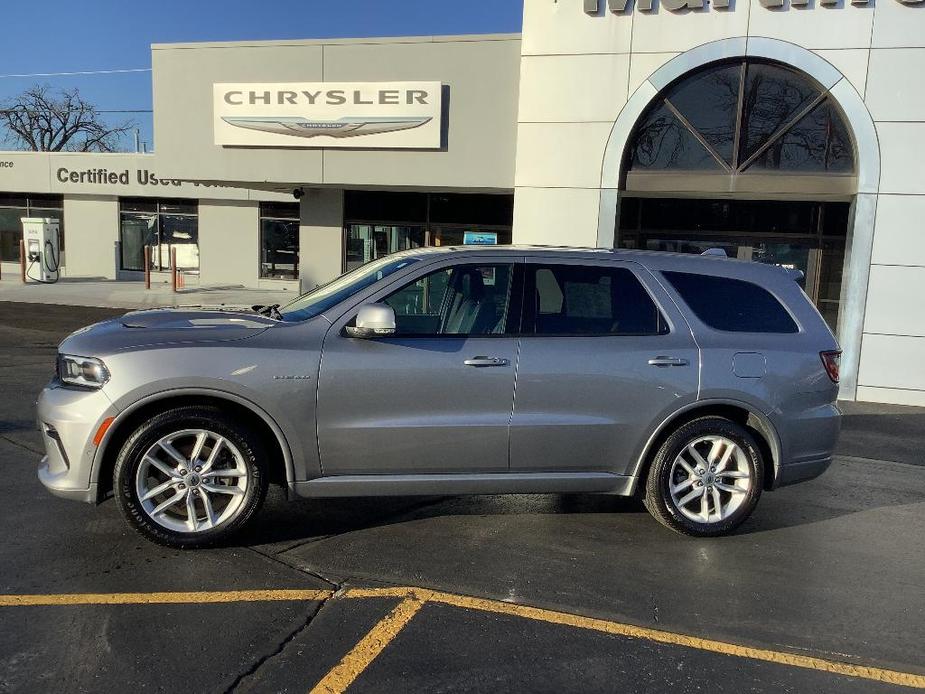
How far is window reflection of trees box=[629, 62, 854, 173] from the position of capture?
10.3 meters

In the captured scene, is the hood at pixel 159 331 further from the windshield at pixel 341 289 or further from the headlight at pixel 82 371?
the windshield at pixel 341 289

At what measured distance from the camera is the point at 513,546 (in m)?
4.56

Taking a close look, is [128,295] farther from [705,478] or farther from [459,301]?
[705,478]

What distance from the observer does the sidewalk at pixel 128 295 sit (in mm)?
19297

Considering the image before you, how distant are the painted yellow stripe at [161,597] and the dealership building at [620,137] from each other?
8.16 m

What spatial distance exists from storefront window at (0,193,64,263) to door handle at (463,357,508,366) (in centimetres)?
2540

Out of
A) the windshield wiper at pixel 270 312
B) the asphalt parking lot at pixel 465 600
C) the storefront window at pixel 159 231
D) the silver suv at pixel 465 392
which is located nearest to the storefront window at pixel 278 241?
the storefront window at pixel 159 231

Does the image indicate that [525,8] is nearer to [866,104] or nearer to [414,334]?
[866,104]

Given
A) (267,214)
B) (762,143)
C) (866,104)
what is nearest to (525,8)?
(762,143)

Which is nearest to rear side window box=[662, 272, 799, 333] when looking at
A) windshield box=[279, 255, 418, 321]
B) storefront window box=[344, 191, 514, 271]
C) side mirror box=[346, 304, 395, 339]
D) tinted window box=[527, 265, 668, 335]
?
tinted window box=[527, 265, 668, 335]

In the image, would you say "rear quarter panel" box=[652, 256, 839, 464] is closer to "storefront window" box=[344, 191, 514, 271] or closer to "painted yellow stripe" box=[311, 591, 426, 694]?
"painted yellow stripe" box=[311, 591, 426, 694]

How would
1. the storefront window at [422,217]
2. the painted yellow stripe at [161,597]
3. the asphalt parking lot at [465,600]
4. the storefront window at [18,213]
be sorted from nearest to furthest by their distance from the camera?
the asphalt parking lot at [465,600], the painted yellow stripe at [161,597], the storefront window at [422,217], the storefront window at [18,213]

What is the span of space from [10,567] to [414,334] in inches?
98.1

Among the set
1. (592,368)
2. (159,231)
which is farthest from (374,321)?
(159,231)
